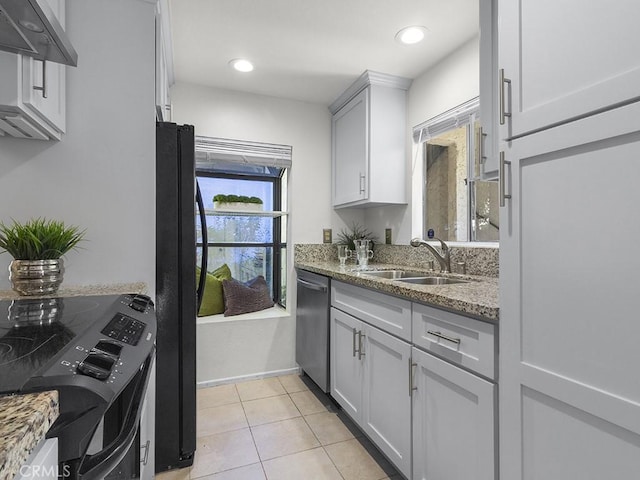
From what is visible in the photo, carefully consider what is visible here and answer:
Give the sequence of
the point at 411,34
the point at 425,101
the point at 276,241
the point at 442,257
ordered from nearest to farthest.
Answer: the point at 411,34 → the point at 442,257 → the point at 425,101 → the point at 276,241

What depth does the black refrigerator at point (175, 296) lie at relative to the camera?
1.67 m

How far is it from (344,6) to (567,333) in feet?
6.00

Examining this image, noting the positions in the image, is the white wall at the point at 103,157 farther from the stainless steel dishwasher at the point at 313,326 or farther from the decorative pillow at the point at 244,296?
the decorative pillow at the point at 244,296

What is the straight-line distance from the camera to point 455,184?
2354mm

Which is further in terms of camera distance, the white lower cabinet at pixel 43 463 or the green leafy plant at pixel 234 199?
the green leafy plant at pixel 234 199

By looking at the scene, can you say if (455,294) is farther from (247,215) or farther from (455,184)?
(247,215)

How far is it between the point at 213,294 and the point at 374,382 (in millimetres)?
1666

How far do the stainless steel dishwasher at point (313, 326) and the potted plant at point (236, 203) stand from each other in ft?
2.33

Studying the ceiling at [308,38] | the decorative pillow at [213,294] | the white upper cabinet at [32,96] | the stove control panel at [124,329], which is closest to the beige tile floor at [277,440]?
the decorative pillow at [213,294]

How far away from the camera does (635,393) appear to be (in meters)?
0.73

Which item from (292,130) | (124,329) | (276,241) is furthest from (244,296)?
(124,329)

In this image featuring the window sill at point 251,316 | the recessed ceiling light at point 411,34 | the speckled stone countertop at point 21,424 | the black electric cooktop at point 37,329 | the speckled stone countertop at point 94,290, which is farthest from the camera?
the window sill at point 251,316

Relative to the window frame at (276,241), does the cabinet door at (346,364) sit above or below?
below

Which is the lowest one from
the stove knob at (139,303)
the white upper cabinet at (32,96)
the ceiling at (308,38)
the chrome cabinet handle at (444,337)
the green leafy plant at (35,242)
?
the chrome cabinet handle at (444,337)
